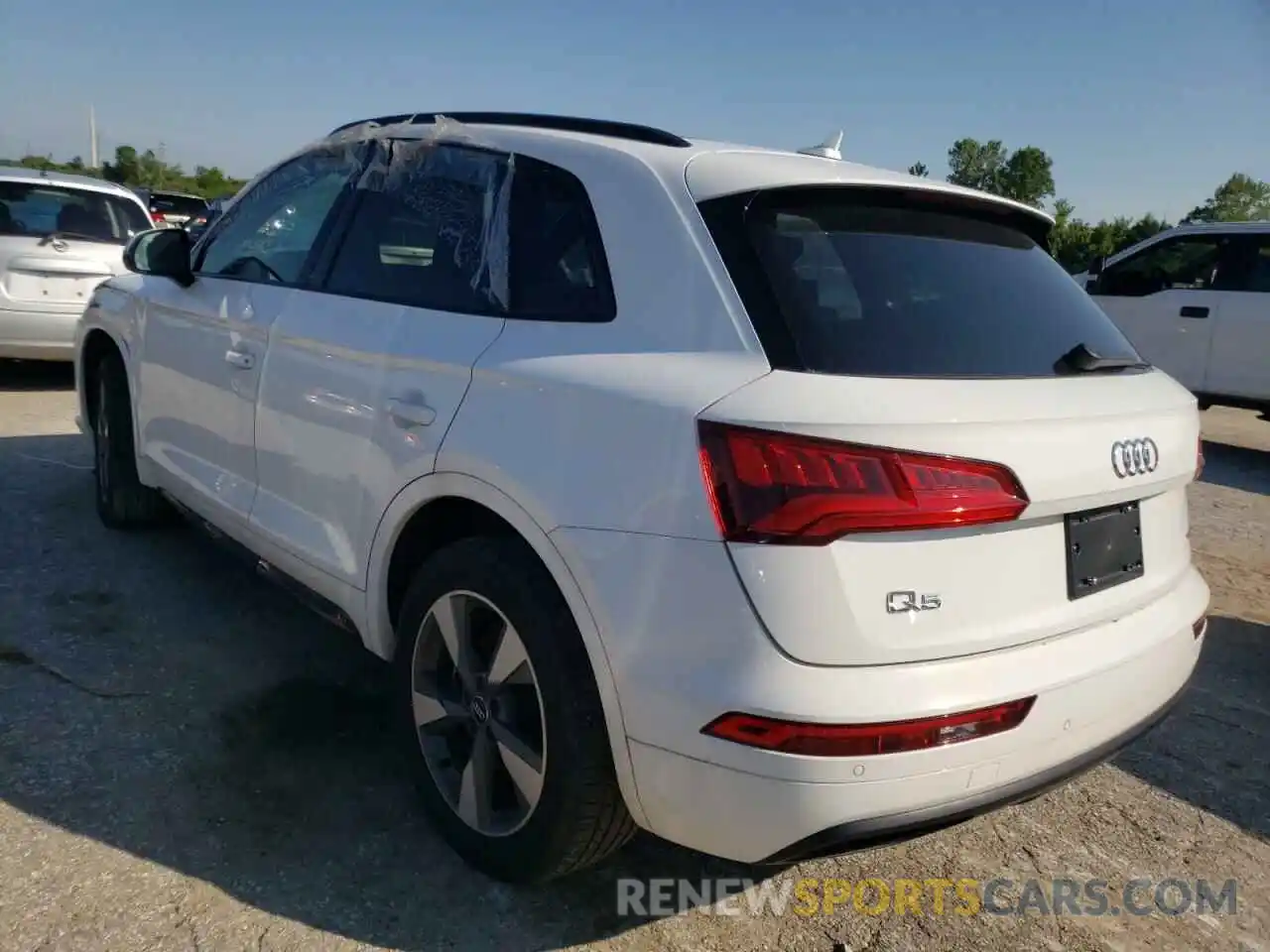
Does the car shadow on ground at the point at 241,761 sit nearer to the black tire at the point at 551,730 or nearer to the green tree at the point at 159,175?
the black tire at the point at 551,730

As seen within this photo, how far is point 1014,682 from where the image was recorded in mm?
1955

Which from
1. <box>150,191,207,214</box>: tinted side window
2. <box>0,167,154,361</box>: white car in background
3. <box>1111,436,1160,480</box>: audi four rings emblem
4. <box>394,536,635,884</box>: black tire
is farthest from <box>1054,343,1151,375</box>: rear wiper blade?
<box>150,191,207,214</box>: tinted side window

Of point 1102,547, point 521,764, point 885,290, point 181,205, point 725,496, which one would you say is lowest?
point 521,764

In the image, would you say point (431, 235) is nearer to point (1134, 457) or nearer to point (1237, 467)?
point (1134, 457)

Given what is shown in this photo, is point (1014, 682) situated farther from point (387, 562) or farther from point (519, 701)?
point (387, 562)

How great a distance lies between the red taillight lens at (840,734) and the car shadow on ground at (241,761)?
810mm

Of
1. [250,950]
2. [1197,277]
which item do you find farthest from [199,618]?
[1197,277]

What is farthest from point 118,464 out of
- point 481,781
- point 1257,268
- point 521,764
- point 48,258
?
point 1257,268

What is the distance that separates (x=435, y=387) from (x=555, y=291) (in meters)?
0.37

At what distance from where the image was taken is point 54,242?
24.9 feet

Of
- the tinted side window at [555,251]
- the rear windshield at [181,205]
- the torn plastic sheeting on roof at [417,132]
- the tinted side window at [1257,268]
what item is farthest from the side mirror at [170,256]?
the rear windshield at [181,205]

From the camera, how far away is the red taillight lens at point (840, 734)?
5.96ft

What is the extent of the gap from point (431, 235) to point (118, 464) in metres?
2.58

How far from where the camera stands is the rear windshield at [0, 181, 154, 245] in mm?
7617
